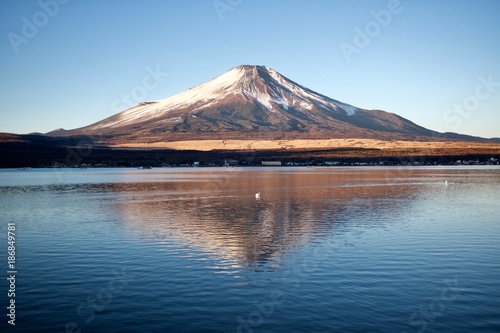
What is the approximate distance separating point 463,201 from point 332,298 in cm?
2978

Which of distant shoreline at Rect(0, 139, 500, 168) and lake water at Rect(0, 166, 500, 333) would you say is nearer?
lake water at Rect(0, 166, 500, 333)

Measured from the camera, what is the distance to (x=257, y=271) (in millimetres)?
17047

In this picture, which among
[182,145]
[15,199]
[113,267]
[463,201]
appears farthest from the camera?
[182,145]

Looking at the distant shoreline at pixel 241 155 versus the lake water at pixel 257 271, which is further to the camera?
the distant shoreline at pixel 241 155

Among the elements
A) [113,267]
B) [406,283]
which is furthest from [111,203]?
[406,283]

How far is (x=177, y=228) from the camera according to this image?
26688 mm

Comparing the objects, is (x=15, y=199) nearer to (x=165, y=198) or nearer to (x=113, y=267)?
(x=165, y=198)

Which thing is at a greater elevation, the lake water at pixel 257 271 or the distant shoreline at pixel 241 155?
the distant shoreline at pixel 241 155

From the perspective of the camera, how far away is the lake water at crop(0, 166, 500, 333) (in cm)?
1241

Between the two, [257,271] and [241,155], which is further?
[241,155]

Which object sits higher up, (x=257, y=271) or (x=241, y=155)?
(x=241, y=155)

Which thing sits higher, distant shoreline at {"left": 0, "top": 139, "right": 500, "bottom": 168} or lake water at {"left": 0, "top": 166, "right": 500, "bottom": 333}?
distant shoreline at {"left": 0, "top": 139, "right": 500, "bottom": 168}

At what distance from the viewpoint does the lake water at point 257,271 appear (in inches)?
488

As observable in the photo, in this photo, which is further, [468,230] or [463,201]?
[463,201]
